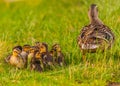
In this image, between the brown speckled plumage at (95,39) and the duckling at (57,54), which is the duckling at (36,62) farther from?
the brown speckled plumage at (95,39)

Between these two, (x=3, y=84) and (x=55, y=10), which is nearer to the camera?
(x=3, y=84)

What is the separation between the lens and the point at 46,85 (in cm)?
864

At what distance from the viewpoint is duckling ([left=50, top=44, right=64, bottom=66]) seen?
9547 mm

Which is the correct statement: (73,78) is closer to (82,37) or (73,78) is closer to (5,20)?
(82,37)

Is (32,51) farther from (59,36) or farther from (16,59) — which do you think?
(59,36)

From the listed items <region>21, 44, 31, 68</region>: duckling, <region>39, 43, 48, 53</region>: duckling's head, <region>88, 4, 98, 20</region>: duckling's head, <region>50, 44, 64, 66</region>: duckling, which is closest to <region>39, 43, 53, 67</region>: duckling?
<region>39, 43, 48, 53</region>: duckling's head

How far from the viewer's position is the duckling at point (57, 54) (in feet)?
31.3

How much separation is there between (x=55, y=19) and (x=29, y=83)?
4.93 metres

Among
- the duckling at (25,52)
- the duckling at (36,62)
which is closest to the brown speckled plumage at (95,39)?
the duckling at (36,62)

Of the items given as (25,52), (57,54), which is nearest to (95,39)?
(57,54)

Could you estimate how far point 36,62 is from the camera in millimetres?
9469

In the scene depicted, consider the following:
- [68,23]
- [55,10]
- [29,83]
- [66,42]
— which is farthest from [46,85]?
[55,10]

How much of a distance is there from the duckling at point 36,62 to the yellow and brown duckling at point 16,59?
216mm

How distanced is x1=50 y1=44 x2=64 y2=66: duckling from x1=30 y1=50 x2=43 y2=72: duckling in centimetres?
27
